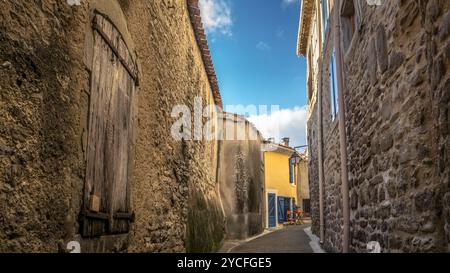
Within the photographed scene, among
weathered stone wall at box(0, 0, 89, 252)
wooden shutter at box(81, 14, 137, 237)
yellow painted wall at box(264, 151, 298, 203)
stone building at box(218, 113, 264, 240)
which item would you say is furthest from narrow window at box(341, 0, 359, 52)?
yellow painted wall at box(264, 151, 298, 203)

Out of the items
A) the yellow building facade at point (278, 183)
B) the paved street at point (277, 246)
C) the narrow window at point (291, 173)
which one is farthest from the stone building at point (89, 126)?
the narrow window at point (291, 173)

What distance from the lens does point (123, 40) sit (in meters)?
3.43

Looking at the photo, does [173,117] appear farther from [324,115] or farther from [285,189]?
[285,189]

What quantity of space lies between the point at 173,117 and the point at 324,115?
3971 mm

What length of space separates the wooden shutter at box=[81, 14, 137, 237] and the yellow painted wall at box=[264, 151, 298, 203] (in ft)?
58.8

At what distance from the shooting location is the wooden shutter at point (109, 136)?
275 centimetres

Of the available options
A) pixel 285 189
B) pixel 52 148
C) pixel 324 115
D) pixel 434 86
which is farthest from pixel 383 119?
pixel 285 189

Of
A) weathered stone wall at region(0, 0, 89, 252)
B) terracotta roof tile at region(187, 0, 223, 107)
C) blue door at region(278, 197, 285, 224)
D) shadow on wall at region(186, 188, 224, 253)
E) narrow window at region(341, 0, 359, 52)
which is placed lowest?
blue door at region(278, 197, 285, 224)

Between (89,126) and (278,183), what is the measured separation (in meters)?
20.5

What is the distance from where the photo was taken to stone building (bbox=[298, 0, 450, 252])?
2291mm

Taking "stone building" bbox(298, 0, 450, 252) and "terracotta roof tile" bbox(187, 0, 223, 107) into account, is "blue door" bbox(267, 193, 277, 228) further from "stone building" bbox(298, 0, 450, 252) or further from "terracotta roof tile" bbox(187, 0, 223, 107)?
"stone building" bbox(298, 0, 450, 252)

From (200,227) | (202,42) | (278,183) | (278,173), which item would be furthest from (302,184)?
(202,42)

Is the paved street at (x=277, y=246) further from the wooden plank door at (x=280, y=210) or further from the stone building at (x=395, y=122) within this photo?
the wooden plank door at (x=280, y=210)

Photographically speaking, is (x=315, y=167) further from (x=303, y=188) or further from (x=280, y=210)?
(x=303, y=188)
